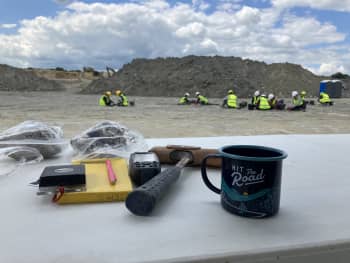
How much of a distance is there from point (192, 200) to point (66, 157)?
405mm

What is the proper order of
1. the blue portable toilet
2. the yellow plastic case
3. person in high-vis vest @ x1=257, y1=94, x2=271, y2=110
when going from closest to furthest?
the yellow plastic case < person in high-vis vest @ x1=257, y1=94, x2=271, y2=110 < the blue portable toilet

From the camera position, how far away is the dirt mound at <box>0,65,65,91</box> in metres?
21.2

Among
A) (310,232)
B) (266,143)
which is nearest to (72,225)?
(310,232)

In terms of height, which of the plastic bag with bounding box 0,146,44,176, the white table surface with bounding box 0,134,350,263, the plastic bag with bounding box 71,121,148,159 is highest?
the plastic bag with bounding box 71,121,148,159

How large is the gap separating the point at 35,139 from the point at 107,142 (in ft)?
0.53

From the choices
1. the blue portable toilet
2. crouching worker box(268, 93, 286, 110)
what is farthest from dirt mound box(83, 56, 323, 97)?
crouching worker box(268, 93, 286, 110)

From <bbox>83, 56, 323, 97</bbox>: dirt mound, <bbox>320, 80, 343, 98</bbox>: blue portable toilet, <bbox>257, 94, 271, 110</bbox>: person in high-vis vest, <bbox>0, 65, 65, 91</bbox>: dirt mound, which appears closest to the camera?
<bbox>257, 94, 271, 110</bbox>: person in high-vis vest

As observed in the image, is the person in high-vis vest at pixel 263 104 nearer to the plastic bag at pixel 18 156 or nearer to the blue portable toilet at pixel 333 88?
the plastic bag at pixel 18 156

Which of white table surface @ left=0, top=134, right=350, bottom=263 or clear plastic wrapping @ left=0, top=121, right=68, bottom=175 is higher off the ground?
clear plastic wrapping @ left=0, top=121, right=68, bottom=175

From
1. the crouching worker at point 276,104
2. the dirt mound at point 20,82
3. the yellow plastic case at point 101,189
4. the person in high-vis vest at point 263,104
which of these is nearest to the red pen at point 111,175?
the yellow plastic case at point 101,189

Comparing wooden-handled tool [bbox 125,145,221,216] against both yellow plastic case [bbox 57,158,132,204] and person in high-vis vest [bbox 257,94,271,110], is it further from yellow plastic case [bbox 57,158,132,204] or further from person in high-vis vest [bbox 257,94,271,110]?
person in high-vis vest [bbox 257,94,271,110]

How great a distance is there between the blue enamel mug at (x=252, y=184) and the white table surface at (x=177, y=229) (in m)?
0.02

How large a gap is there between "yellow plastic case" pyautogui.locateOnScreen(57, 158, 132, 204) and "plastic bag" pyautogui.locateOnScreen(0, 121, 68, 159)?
0.21 meters

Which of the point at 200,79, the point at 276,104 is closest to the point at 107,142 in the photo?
the point at 276,104
